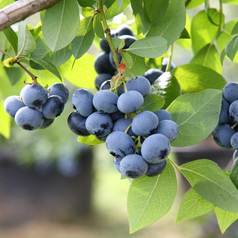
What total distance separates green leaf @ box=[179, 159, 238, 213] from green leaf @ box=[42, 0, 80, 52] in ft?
1.03

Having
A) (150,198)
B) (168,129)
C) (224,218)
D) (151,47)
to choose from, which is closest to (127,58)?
(151,47)

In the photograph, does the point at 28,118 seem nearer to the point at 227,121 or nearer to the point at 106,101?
the point at 106,101

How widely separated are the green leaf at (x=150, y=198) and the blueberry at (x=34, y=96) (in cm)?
22

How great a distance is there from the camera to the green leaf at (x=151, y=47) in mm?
428

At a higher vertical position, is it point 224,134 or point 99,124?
point 99,124

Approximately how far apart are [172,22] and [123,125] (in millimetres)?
223

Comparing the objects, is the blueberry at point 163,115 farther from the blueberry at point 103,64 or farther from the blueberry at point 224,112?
the blueberry at point 103,64

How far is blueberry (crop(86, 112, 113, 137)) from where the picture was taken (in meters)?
0.40

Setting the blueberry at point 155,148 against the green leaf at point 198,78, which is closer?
the blueberry at point 155,148

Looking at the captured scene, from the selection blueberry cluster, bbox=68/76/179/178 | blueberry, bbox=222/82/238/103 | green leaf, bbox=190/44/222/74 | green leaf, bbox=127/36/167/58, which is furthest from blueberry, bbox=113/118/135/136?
green leaf, bbox=190/44/222/74

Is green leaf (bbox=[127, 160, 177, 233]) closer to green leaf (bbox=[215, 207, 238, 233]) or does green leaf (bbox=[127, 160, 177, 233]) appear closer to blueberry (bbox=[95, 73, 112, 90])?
green leaf (bbox=[215, 207, 238, 233])

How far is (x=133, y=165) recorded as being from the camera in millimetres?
367

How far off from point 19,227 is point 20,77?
395 cm

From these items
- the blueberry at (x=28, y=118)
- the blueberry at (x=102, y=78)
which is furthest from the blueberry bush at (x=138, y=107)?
the blueberry at (x=102, y=78)
